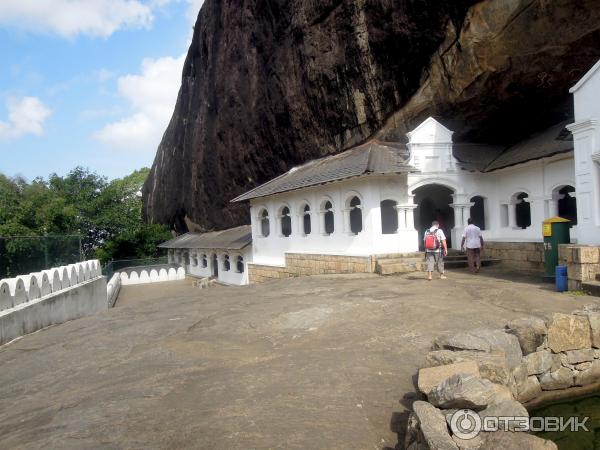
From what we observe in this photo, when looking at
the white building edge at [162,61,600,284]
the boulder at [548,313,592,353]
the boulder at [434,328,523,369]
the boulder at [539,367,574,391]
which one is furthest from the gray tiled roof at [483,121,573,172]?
the boulder at [434,328,523,369]

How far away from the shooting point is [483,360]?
4754mm

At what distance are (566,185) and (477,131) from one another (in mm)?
4414

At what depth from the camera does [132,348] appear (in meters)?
7.11

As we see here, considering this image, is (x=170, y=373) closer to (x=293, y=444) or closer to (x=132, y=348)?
(x=132, y=348)

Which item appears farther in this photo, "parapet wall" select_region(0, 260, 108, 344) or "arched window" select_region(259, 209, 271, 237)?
"arched window" select_region(259, 209, 271, 237)

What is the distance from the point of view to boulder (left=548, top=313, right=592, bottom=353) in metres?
6.28

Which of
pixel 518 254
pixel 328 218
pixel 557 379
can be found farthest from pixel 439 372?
pixel 328 218


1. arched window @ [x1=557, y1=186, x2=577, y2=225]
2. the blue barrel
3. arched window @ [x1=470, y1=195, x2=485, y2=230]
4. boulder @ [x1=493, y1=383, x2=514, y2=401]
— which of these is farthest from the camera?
arched window @ [x1=470, y1=195, x2=485, y2=230]

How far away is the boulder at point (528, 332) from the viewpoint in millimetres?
5957

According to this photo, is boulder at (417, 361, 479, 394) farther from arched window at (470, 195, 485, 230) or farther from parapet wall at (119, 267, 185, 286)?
parapet wall at (119, 267, 185, 286)

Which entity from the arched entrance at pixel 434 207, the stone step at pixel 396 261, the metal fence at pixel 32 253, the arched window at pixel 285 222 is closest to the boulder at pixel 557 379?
the stone step at pixel 396 261

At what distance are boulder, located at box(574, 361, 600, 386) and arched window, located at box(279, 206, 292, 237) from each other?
49.7 ft

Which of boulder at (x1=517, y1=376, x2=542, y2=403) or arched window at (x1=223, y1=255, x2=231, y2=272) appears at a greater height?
arched window at (x1=223, y1=255, x2=231, y2=272)

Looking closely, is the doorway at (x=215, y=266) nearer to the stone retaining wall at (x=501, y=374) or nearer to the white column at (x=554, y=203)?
the white column at (x=554, y=203)
